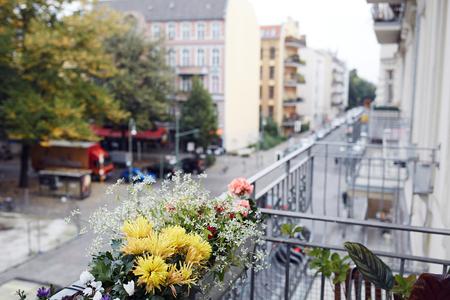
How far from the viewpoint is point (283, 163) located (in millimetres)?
2473

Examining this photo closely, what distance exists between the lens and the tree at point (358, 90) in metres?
49.8

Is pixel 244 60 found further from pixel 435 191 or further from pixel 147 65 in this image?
pixel 435 191

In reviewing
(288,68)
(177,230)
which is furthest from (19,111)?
(288,68)

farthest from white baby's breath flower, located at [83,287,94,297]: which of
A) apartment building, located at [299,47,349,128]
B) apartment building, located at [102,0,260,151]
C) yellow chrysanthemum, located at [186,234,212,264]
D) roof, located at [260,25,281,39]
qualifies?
apartment building, located at [299,47,349,128]

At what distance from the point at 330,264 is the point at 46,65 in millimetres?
11926

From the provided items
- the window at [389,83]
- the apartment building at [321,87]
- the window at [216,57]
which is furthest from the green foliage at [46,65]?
the apartment building at [321,87]

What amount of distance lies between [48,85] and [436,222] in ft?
38.5

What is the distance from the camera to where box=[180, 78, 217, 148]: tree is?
706 inches

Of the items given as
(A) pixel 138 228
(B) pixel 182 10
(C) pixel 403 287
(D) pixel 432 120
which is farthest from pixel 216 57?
(A) pixel 138 228

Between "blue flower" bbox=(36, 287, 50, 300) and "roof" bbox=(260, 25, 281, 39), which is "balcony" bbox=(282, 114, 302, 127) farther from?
"blue flower" bbox=(36, 287, 50, 300)

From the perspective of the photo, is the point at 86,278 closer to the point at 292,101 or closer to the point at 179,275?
the point at 179,275

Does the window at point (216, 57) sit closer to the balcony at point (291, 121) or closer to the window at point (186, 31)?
the window at point (186, 31)

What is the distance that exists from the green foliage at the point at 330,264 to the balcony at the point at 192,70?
18.4 metres

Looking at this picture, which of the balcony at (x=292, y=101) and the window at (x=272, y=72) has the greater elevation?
the window at (x=272, y=72)
